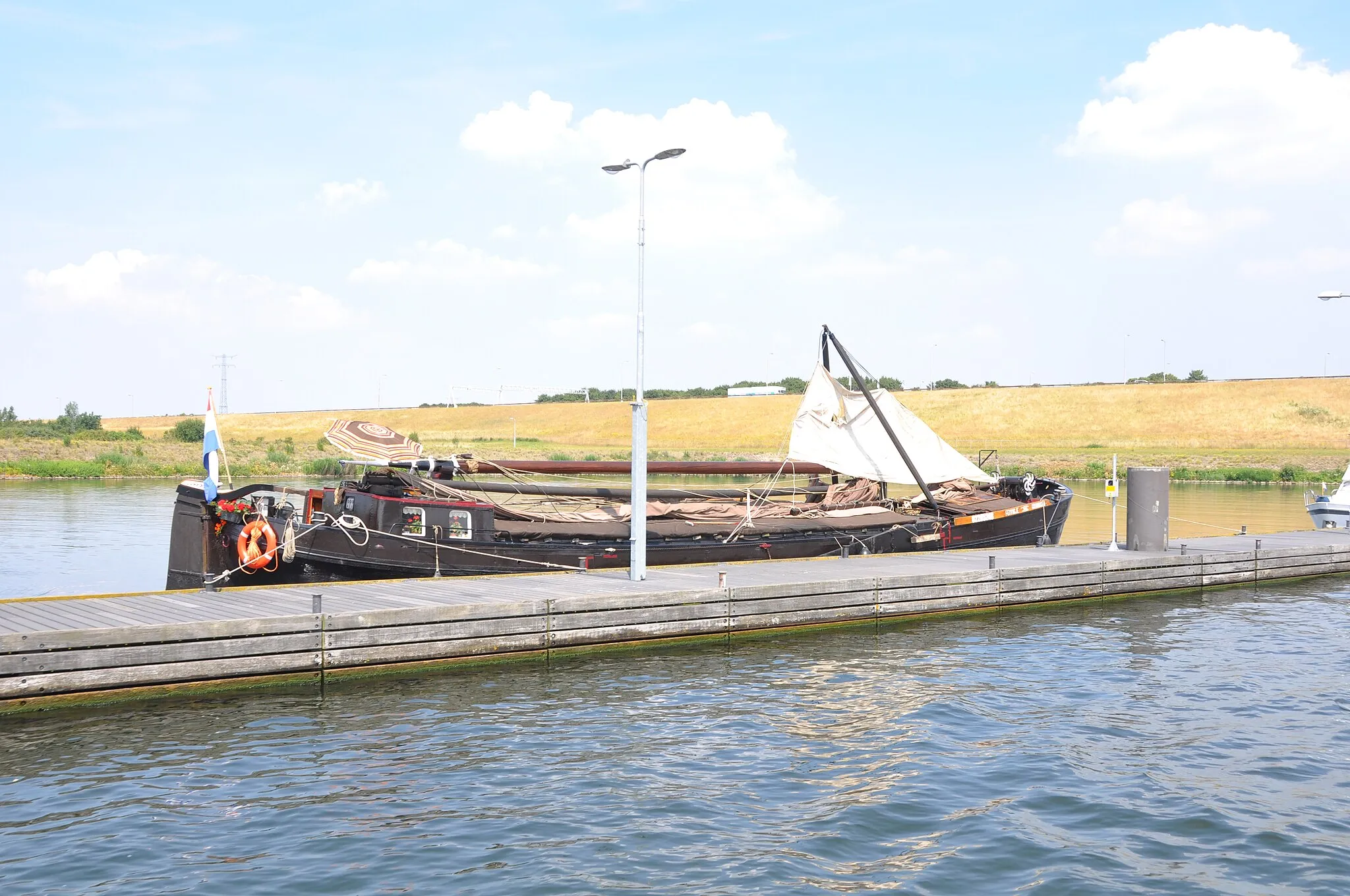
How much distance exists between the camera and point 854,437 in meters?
30.5

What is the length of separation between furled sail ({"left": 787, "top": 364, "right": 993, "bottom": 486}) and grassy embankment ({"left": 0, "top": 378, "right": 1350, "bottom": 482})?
1177 inches

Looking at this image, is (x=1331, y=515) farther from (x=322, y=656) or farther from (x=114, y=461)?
(x=114, y=461)

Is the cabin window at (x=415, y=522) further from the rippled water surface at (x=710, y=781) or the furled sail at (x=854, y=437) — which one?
the furled sail at (x=854, y=437)

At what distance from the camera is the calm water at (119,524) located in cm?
2667

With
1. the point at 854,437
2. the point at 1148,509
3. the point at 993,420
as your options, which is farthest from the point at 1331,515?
the point at 993,420

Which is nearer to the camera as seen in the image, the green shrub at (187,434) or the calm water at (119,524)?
the calm water at (119,524)

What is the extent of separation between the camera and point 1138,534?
2603 cm

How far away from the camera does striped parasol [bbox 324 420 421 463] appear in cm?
2316

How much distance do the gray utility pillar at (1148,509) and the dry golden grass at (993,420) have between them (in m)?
58.3

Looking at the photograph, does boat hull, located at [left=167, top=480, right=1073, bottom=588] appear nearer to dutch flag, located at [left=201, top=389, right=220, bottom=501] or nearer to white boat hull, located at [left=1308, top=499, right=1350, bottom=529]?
dutch flag, located at [left=201, top=389, right=220, bottom=501]

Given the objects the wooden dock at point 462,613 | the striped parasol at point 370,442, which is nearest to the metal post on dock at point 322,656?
the wooden dock at point 462,613

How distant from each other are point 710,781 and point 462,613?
5974mm

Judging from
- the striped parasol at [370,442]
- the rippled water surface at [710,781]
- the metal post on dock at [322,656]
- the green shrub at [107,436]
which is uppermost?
the green shrub at [107,436]

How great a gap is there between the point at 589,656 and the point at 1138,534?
15.3 m
